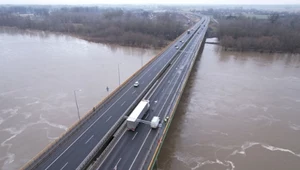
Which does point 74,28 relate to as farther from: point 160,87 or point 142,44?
point 160,87

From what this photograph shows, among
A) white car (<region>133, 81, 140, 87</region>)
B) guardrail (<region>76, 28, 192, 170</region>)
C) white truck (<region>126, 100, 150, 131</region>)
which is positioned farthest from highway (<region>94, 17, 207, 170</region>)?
white car (<region>133, 81, 140, 87</region>)

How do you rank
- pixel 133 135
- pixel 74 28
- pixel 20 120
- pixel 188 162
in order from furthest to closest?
pixel 74 28
pixel 20 120
pixel 188 162
pixel 133 135

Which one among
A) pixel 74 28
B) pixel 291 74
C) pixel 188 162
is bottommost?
pixel 188 162

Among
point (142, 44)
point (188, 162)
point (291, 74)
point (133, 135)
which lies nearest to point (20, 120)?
point (133, 135)

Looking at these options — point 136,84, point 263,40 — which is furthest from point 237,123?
point 263,40

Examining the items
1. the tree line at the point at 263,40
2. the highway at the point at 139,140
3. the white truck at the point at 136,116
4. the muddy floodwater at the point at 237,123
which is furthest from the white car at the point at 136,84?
the tree line at the point at 263,40

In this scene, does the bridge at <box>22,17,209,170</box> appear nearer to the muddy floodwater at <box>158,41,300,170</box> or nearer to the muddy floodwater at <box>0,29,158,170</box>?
the muddy floodwater at <box>158,41,300,170</box>

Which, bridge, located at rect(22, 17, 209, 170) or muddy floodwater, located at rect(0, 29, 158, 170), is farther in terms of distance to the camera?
muddy floodwater, located at rect(0, 29, 158, 170)
